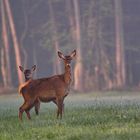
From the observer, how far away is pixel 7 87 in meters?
47.0

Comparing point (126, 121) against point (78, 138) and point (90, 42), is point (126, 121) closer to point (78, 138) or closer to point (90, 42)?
point (78, 138)

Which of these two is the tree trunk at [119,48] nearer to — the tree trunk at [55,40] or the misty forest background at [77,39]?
the misty forest background at [77,39]

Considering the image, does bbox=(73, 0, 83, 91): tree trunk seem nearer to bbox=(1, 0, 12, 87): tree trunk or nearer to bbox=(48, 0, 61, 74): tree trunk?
bbox=(48, 0, 61, 74): tree trunk

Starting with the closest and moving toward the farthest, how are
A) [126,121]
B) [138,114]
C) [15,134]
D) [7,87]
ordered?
[15,134] → [126,121] → [138,114] → [7,87]

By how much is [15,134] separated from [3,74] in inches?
1438

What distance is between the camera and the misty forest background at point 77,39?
5016 centimetres

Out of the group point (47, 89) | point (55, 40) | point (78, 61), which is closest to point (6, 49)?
point (55, 40)

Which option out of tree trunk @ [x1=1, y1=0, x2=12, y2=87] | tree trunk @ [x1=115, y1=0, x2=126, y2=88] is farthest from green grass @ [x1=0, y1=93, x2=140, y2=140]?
tree trunk @ [x1=115, y1=0, x2=126, y2=88]

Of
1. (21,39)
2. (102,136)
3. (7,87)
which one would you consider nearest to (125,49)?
(21,39)

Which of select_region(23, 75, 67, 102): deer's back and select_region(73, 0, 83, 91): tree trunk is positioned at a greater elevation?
select_region(23, 75, 67, 102): deer's back

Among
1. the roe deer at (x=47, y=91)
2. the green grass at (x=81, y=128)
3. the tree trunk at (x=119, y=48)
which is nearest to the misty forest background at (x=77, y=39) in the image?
the tree trunk at (x=119, y=48)

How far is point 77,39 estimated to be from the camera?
49.3 m

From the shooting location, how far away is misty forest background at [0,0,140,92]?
50.2 m

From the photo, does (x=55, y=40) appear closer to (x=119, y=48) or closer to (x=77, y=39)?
(x=77, y=39)
